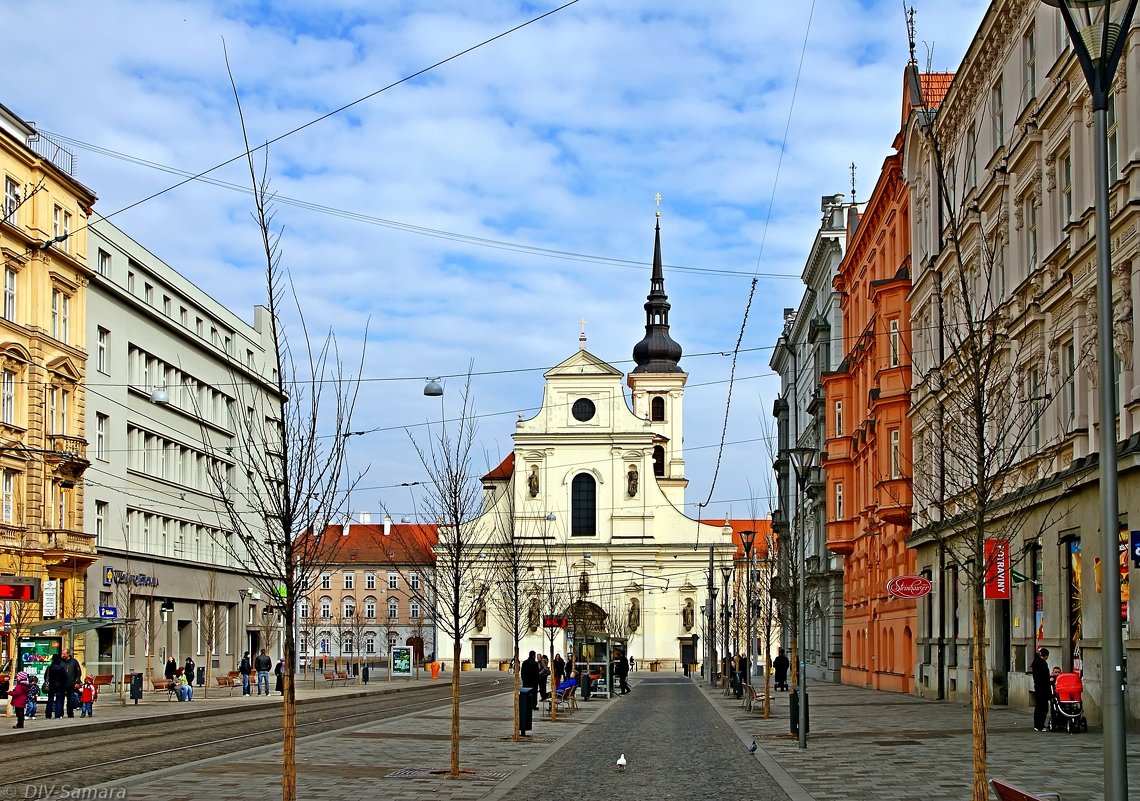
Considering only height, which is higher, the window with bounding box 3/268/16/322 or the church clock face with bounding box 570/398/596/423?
the church clock face with bounding box 570/398/596/423

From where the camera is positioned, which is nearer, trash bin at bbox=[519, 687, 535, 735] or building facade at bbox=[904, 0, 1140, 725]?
building facade at bbox=[904, 0, 1140, 725]

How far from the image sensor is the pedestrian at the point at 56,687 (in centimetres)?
3575

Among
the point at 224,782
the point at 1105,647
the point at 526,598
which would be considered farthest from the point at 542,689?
the point at 526,598

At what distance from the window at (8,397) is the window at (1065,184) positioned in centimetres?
3394

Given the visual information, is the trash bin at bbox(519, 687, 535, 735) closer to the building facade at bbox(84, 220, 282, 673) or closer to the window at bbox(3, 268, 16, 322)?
the building facade at bbox(84, 220, 282, 673)

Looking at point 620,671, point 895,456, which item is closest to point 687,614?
point 620,671

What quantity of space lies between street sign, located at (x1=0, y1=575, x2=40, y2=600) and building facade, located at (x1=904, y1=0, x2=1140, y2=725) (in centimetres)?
2395

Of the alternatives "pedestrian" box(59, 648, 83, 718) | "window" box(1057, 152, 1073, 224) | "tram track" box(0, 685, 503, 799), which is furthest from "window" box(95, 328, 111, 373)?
"window" box(1057, 152, 1073, 224)

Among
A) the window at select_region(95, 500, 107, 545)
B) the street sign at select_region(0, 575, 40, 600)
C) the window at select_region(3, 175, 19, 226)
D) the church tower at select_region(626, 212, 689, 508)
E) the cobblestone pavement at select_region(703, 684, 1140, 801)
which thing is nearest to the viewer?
the cobblestone pavement at select_region(703, 684, 1140, 801)

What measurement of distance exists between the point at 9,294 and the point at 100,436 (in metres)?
9.85

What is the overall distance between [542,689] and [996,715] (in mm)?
15189

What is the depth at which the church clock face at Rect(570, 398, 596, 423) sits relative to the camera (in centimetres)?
11456

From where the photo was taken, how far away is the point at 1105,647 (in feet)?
32.2

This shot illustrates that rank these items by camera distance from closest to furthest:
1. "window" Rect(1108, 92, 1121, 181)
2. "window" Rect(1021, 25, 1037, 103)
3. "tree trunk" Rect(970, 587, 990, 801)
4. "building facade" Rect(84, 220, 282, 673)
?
1. "tree trunk" Rect(970, 587, 990, 801)
2. "window" Rect(1108, 92, 1121, 181)
3. "window" Rect(1021, 25, 1037, 103)
4. "building facade" Rect(84, 220, 282, 673)
